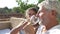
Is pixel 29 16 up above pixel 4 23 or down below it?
above

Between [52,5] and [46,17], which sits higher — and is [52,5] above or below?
above

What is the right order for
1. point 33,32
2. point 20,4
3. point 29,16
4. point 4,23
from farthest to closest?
point 20,4, point 4,23, point 29,16, point 33,32

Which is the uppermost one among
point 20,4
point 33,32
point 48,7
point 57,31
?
point 48,7

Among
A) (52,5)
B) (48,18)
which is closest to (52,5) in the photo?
(52,5)

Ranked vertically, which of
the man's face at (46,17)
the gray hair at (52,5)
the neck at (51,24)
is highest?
the gray hair at (52,5)

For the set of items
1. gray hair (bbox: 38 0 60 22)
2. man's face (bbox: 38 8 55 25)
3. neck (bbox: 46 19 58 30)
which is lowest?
neck (bbox: 46 19 58 30)

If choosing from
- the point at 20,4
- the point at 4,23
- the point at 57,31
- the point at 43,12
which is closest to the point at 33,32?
the point at 43,12

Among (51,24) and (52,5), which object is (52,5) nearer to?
(52,5)

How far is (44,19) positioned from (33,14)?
1135 millimetres

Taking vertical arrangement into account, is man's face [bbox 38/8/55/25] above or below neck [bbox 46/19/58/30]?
above

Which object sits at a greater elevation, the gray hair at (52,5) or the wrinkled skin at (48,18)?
the gray hair at (52,5)

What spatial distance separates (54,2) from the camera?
1.77 metres

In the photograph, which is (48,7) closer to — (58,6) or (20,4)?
(58,6)

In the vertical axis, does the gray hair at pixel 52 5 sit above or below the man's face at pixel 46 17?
above
